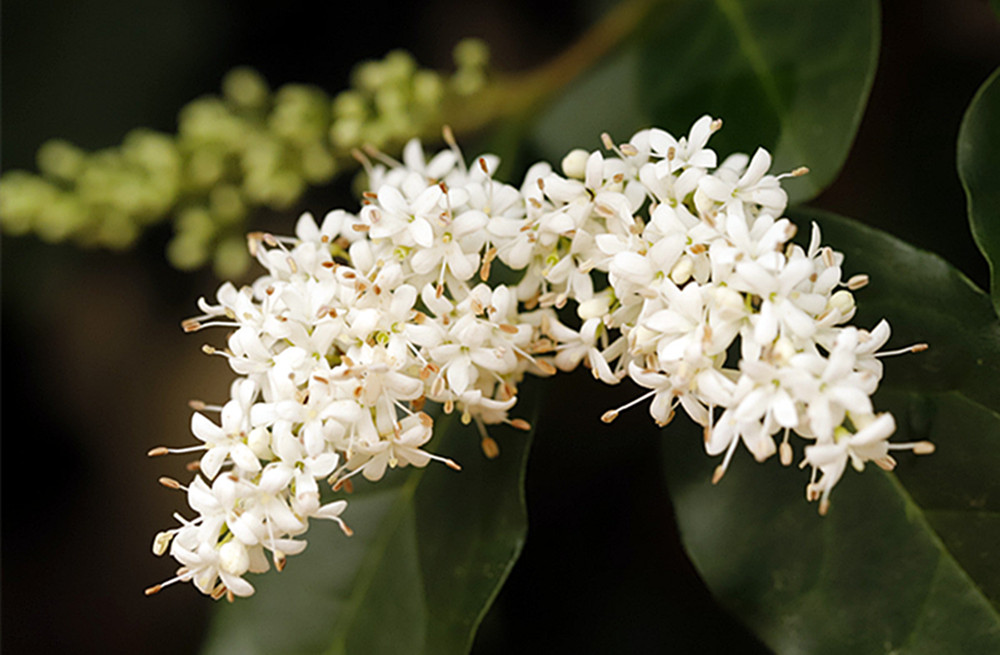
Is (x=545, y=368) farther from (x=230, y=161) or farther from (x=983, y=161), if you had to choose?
(x=230, y=161)

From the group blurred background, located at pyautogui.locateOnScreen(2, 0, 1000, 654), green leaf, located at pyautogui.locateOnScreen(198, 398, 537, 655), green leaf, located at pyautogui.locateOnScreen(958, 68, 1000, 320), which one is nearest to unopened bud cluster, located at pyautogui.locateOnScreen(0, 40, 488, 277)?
blurred background, located at pyautogui.locateOnScreen(2, 0, 1000, 654)

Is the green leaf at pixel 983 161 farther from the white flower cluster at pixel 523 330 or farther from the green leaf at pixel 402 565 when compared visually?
the green leaf at pixel 402 565

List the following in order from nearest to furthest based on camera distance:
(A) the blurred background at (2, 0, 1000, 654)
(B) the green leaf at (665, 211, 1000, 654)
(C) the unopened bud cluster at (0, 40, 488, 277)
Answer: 1. (B) the green leaf at (665, 211, 1000, 654)
2. (C) the unopened bud cluster at (0, 40, 488, 277)
3. (A) the blurred background at (2, 0, 1000, 654)

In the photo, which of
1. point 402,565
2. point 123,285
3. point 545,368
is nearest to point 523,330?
point 545,368

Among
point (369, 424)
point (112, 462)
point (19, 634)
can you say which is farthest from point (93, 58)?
point (369, 424)

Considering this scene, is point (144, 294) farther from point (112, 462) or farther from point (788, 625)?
point (788, 625)

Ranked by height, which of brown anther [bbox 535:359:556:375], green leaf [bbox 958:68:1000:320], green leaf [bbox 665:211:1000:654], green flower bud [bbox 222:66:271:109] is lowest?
green leaf [bbox 665:211:1000:654]

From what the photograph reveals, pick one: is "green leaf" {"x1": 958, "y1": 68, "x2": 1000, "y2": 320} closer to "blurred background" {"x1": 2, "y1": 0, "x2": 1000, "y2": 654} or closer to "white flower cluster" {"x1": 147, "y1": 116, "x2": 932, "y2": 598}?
"white flower cluster" {"x1": 147, "y1": 116, "x2": 932, "y2": 598}

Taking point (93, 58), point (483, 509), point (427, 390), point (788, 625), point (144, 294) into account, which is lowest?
point (788, 625)
